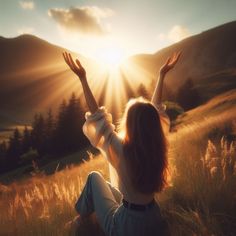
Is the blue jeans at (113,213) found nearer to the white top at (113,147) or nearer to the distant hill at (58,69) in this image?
the white top at (113,147)

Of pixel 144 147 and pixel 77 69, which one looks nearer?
pixel 144 147

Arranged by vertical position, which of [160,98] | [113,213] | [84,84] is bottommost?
[113,213]

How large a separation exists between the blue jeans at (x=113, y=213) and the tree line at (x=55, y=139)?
38762 millimetres

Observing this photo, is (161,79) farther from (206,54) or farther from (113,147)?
(206,54)

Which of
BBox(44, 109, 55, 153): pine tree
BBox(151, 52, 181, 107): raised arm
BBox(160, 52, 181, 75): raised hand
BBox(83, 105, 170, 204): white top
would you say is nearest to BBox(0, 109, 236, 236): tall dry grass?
BBox(83, 105, 170, 204): white top

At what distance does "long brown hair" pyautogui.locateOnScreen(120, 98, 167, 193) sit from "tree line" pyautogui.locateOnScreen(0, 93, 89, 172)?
130 feet

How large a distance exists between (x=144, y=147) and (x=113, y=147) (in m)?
0.30

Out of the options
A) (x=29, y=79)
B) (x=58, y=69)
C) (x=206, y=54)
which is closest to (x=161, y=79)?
(x=206, y=54)

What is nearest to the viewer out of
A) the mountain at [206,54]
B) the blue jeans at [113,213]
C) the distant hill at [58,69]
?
the blue jeans at [113,213]

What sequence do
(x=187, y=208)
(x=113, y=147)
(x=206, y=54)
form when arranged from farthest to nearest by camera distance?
1. (x=206, y=54)
2. (x=187, y=208)
3. (x=113, y=147)

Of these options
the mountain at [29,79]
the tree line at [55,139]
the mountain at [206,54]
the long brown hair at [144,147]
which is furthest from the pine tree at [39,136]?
the mountain at [29,79]

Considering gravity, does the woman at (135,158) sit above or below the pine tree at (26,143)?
above

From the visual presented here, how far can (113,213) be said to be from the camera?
3.28 metres

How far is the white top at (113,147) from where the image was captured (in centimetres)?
296
